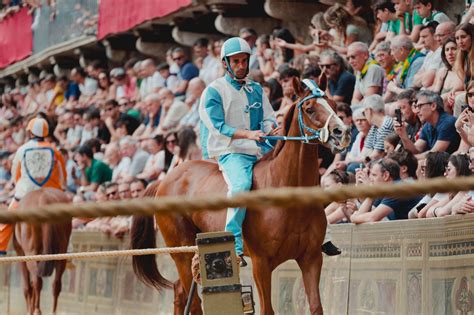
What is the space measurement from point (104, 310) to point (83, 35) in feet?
36.2

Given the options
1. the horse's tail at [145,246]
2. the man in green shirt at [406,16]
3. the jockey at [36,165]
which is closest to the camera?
the horse's tail at [145,246]

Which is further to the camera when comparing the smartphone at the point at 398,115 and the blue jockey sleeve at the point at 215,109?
the smartphone at the point at 398,115

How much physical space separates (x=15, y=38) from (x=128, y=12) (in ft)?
27.5

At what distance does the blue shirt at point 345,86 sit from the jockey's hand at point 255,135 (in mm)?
4000

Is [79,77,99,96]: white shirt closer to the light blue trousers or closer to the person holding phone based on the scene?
the light blue trousers

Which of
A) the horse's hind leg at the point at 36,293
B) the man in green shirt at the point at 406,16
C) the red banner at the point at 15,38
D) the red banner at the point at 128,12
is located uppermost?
the red banner at the point at 15,38

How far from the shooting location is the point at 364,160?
11.2m

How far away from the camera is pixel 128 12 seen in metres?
22.3

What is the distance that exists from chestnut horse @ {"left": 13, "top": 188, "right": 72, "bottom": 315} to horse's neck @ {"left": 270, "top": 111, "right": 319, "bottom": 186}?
536 cm

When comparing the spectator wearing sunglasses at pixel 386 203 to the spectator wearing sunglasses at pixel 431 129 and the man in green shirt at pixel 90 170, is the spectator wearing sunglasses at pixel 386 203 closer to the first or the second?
the spectator wearing sunglasses at pixel 431 129

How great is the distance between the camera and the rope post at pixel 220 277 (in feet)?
26.4

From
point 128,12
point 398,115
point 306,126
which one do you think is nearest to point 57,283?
point 398,115

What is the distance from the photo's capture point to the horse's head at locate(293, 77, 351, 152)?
8.38 m

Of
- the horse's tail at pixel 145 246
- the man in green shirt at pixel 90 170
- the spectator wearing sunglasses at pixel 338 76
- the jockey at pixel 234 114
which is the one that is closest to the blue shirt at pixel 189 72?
the man in green shirt at pixel 90 170
